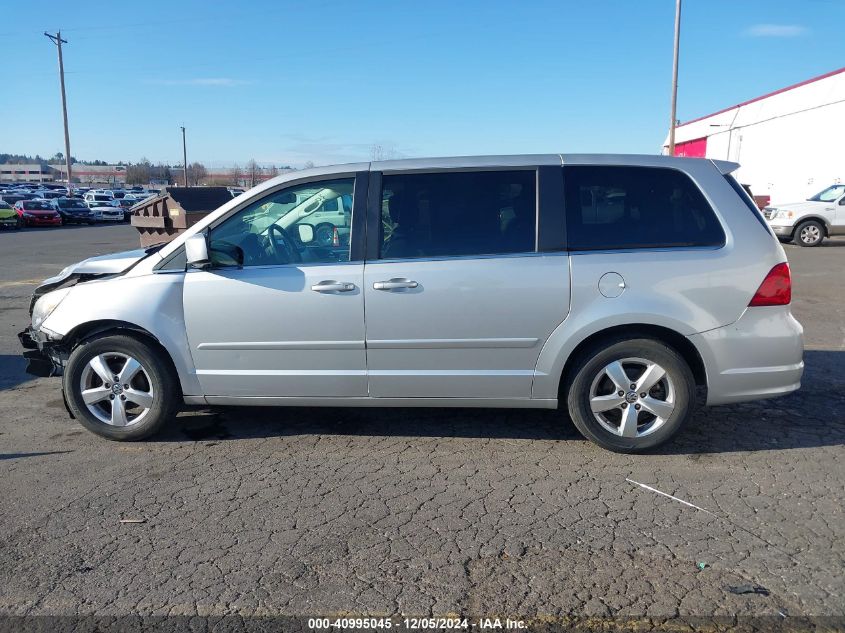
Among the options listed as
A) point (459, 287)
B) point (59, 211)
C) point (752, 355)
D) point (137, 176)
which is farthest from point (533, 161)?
point (137, 176)

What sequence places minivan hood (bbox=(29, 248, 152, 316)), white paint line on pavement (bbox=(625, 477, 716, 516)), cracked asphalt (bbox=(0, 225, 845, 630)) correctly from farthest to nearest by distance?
minivan hood (bbox=(29, 248, 152, 316)), white paint line on pavement (bbox=(625, 477, 716, 516)), cracked asphalt (bbox=(0, 225, 845, 630))

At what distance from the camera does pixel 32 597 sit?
3072 millimetres

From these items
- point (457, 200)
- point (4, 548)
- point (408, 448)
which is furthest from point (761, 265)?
point (4, 548)

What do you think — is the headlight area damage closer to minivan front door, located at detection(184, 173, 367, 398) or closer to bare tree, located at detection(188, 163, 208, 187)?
minivan front door, located at detection(184, 173, 367, 398)

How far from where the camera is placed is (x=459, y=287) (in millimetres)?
4422

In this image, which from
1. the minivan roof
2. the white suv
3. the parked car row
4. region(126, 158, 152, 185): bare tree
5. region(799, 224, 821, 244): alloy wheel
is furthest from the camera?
region(126, 158, 152, 185): bare tree

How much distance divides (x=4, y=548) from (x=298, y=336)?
1952 mm

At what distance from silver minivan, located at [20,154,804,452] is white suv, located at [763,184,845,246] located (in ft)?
53.0

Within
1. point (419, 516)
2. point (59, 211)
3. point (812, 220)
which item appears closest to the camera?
point (419, 516)

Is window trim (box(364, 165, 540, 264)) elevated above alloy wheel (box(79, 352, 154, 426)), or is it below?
above

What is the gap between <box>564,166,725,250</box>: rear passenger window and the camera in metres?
4.49

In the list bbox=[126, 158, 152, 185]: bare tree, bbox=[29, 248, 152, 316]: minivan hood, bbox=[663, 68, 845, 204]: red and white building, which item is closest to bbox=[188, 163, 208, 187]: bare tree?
bbox=[126, 158, 152, 185]: bare tree

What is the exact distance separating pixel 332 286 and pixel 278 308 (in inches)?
15.1

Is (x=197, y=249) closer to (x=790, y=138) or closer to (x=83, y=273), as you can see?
(x=83, y=273)
